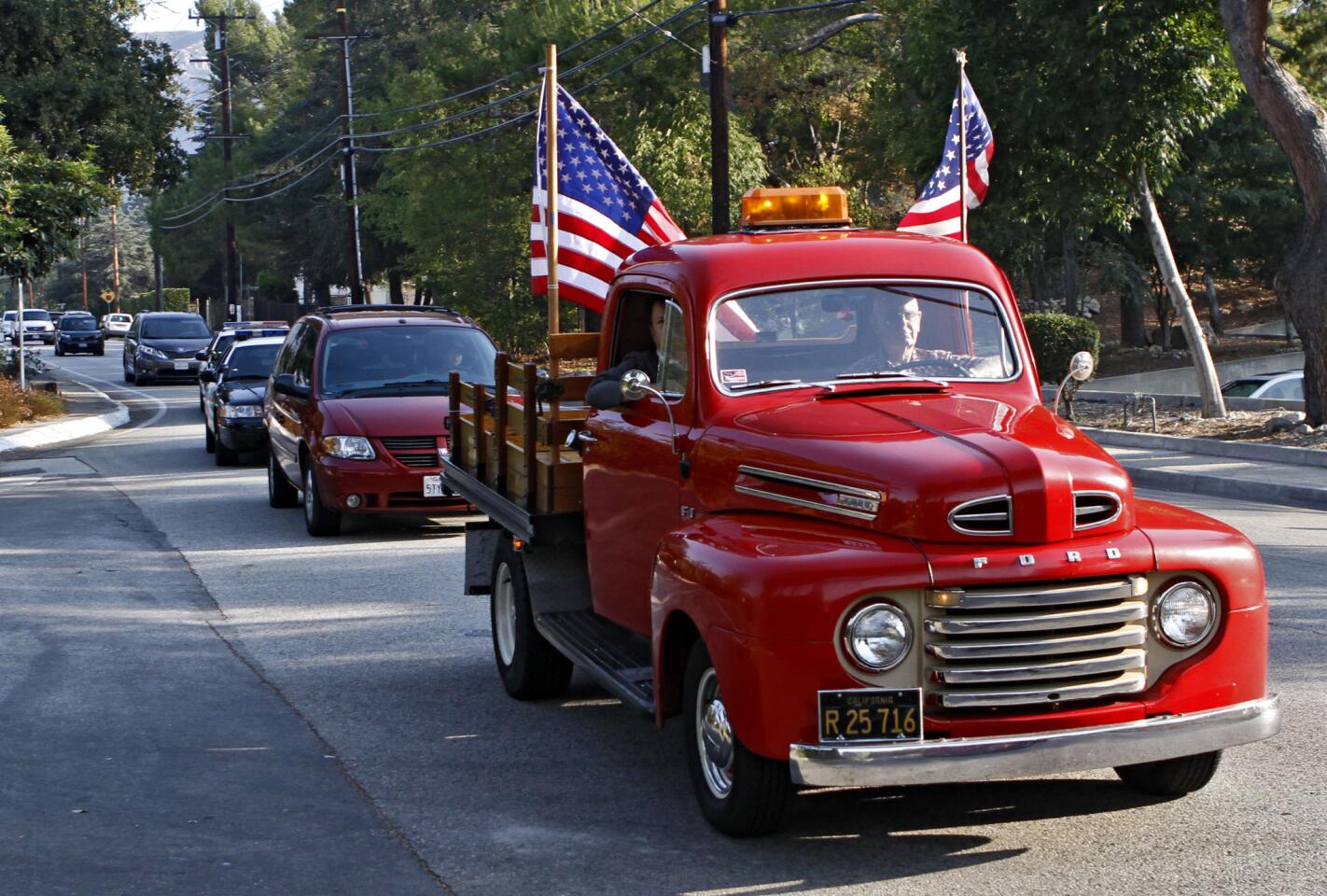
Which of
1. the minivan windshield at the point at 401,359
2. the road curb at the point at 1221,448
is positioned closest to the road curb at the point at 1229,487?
the road curb at the point at 1221,448

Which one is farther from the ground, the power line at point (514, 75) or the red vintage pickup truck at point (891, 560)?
the power line at point (514, 75)

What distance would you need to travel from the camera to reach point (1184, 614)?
5.60m

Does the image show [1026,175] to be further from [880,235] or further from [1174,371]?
[880,235]

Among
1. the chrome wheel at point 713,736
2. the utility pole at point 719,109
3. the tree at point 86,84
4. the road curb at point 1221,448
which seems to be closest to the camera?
the chrome wheel at point 713,736

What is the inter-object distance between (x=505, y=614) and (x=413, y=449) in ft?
18.2

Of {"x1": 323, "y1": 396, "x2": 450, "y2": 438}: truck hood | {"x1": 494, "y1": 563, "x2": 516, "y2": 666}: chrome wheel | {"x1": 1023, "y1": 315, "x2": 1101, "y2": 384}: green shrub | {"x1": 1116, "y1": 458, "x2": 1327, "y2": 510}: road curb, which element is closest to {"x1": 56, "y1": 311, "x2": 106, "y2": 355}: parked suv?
{"x1": 1023, "y1": 315, "x2": 1101, "y2": 384}: green shrub

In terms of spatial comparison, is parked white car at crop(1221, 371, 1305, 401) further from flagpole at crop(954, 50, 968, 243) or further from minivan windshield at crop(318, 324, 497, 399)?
minivan windshield at crop(318, 324, 497, 399)

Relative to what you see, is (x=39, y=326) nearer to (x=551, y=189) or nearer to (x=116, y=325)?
(x=116, y=325)

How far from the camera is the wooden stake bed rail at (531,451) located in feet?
25.8

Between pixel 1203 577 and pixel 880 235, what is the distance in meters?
2.31

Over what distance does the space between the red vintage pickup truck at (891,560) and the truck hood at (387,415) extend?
7056 mm

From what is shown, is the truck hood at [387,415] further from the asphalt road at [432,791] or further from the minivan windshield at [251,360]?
the minivan windshield at [251,360]

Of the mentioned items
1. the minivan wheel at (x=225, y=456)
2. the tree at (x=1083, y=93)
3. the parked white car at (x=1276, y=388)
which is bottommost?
the minivan wheel at (x=225, y=456)

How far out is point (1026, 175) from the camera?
27234 mm
